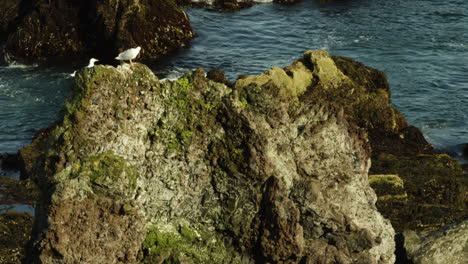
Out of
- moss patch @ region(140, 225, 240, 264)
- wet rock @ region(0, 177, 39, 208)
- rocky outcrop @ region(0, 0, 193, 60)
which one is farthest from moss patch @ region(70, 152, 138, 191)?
rocky outcrop @ region(0, 0, 193, 60)

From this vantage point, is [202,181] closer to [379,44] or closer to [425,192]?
[425,192]

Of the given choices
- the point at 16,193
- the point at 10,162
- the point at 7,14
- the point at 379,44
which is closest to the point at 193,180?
the point at 16,193

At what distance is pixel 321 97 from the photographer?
26.5 meters

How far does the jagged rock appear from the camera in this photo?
1446cm

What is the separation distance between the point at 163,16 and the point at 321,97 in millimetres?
18116

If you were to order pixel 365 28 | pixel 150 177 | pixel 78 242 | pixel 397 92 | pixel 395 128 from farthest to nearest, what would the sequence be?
pixel 365 28
pixel 397 92
pixel 395 128
pixel 150 177
pixel 78 242

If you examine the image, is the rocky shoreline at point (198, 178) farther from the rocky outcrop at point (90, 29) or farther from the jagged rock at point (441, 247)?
the rocky outcrop at point (90, 29)

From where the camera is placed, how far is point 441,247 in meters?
14.6

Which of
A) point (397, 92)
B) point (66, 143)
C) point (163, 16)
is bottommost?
point (397, 92)

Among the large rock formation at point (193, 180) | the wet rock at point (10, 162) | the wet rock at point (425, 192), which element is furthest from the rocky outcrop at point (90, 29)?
the large rock formation at point (193, 180)

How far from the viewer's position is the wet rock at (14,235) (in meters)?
16.9

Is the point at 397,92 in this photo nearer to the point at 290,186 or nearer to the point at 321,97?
the point at 321,97

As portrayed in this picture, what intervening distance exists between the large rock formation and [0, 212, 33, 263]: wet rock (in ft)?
18.7

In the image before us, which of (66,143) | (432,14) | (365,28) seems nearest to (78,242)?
(66,143)
